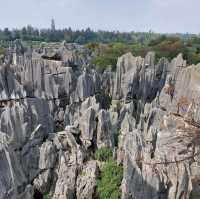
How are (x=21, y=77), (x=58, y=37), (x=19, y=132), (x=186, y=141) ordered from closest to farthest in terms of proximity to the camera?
(x=186, y=141) → (x=19, y=132) → (x=21, y=77) → (x=58, y=37)

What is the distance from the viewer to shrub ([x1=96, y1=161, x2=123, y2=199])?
1277 centimetres

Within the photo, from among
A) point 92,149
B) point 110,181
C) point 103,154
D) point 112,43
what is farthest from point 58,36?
point 110,181

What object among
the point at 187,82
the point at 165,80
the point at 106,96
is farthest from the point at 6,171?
the point at 165,80

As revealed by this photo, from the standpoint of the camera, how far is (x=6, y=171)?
11664 mm

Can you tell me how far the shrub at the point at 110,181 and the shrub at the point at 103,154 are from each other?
49cm

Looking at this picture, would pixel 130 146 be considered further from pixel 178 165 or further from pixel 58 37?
pixel 58 37

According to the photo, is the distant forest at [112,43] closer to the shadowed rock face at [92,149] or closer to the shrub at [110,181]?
the shadowed rock face at [92,149]

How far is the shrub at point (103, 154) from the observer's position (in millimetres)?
14137

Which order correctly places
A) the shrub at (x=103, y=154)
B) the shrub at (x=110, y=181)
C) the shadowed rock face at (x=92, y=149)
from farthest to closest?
the shrub at (x=103, y=154) < the shrub at (x=110, y=181) < the shadowed rock face at (x=92, y=149)

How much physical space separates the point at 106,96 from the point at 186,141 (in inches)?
506

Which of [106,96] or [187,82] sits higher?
[187,82]

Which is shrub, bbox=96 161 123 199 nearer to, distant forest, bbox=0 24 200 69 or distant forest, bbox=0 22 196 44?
distant forest, bbox=0 24 200 69

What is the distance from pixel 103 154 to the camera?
14.2 meters

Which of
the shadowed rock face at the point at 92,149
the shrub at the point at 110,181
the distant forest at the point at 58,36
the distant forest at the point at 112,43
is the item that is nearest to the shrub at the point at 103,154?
the shadowed rock face at the point at 92,149
